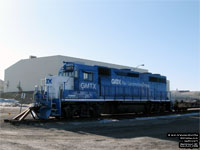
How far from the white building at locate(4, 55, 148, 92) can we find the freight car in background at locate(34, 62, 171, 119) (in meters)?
36.9

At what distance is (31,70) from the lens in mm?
63438

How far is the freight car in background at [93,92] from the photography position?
15508 mm

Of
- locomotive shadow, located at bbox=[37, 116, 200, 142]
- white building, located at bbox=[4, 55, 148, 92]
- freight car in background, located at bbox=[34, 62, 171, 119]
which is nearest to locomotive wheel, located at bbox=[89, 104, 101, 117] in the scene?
freight car in background, located at bbox=[34, 62, 171, 119]

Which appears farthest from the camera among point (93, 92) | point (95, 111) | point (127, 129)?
point (95, 111)

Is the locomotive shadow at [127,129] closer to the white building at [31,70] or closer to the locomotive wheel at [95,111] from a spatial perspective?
the locomotive wheel at [95,111]

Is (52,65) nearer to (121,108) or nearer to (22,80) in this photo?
(22,80)

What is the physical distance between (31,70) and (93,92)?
49.3 meters

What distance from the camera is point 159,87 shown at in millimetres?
25234

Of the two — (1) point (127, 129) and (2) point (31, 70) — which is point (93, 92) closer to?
(1) point (127, 129)

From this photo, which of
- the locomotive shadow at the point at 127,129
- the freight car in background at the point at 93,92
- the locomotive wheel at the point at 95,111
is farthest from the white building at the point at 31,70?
the locomotive shadow at the point at 127,129

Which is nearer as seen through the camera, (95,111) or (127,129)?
(127,129)

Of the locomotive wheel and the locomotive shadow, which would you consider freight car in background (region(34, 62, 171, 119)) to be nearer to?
the locomotive wheel

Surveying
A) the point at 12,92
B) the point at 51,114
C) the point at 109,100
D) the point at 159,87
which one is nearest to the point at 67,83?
the point at 51,114

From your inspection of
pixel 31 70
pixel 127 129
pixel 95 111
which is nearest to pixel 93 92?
pixel 95 111
